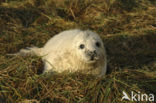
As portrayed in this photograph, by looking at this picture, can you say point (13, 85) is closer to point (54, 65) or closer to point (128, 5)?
point (54, 65)

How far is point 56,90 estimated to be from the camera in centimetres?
312

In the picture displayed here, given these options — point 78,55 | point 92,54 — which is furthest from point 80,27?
point 92,54

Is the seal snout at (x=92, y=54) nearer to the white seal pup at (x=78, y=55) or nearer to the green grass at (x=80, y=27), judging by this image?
the white seal pup at (x=78, y=55)

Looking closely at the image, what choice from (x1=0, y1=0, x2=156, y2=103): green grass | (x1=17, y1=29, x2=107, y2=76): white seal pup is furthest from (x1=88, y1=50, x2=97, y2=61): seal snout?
(x1=0, y1=0, x2=156, y2=103): green grass

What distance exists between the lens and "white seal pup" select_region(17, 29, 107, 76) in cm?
338

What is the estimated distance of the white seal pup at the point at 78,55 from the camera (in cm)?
338

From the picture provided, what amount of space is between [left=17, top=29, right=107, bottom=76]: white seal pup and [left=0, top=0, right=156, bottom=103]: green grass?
7.9 inches

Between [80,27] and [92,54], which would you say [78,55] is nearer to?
[92,54]

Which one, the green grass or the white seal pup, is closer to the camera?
the green grass

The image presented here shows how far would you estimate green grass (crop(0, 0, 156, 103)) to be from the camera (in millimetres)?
3059

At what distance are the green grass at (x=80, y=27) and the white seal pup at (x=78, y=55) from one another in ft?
0.66

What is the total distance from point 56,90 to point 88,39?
807mm

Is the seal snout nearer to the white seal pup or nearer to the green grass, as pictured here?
the white seal pup

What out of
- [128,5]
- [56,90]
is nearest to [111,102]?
[56,90]
